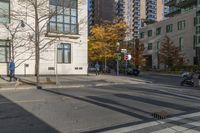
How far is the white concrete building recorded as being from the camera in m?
34.8

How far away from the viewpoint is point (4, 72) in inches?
1373

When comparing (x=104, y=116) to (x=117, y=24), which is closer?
(x=104, y=116)

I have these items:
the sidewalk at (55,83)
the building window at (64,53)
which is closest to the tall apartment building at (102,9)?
the building window at (64,53)

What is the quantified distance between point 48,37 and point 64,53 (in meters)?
2.85

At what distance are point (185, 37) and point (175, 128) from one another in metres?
66.1

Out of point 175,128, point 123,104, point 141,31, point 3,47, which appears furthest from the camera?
point 141,31

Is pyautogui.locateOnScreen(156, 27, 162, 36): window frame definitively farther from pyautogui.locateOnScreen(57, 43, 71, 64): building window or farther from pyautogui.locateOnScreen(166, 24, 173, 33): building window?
pyautogui.locateOnScreen(57, 43, 71, 64): building window

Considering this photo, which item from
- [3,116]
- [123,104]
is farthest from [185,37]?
[3,116]


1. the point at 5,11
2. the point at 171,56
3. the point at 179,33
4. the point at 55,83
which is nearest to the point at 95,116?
the point at 55,83

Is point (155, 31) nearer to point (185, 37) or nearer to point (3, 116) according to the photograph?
point (185, 37)

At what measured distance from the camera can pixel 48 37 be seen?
37562mm

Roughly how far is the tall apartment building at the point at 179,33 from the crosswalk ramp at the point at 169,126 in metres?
60.2

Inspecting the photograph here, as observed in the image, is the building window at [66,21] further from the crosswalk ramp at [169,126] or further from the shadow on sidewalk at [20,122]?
the crosswalk ramp at [169,126]

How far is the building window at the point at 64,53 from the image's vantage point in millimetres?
39013
